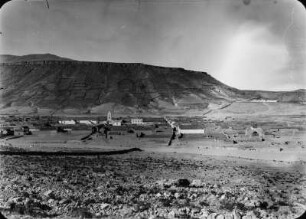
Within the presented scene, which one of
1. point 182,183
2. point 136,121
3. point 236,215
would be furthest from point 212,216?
point 136,121

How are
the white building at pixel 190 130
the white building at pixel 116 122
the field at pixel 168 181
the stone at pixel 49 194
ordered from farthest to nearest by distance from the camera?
1. the white building at pixel 116 122
2. the white building at pixel 190 130
3. the stone at pixel 49 194
4. the field at pixel 168 181

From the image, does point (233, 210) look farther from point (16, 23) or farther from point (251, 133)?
point (251, 133)

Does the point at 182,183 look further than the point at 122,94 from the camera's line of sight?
No

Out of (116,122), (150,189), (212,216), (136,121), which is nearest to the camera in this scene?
(212,216)

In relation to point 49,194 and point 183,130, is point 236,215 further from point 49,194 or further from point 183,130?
point 183,130

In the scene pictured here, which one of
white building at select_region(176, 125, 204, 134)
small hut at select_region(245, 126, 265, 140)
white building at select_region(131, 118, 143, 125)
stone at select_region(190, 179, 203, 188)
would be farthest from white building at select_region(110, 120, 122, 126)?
stone at select_region(190, 179, 203, 188)

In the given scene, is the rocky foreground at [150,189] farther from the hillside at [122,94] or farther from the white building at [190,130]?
the hillside at [122,94]

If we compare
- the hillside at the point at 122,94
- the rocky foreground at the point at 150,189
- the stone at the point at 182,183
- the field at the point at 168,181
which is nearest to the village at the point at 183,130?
the field at the point at 168,181

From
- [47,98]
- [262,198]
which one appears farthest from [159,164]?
[47,98]

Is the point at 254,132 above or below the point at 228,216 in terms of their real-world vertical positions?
above
